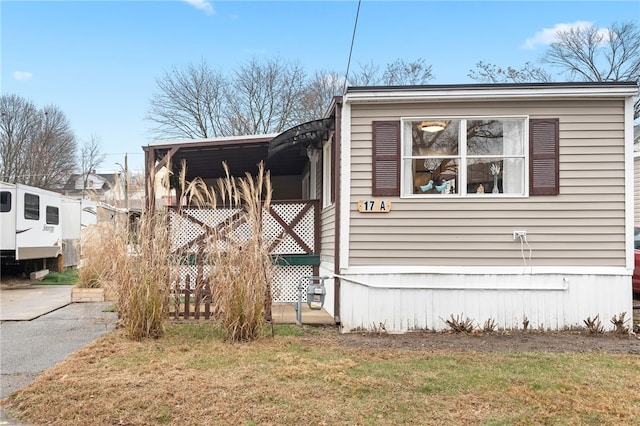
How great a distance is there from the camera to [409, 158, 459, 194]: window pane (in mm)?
6543

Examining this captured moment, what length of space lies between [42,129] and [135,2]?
23.1 m

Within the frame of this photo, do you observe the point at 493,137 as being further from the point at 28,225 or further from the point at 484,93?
the point at 28,225

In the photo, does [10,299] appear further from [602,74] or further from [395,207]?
[602,74]

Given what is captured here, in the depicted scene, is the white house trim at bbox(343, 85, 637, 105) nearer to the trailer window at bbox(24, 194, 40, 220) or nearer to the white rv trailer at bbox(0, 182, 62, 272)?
the white rv trailer at bbox(0, 182, 62, 272)

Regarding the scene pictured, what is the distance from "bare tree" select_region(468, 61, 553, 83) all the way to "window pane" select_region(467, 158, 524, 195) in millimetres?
18137

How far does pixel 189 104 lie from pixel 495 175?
2216 cm

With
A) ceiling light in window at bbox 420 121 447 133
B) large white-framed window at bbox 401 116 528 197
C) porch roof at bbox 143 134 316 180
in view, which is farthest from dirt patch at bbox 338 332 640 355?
porch roof at bbox 143 134 316 180

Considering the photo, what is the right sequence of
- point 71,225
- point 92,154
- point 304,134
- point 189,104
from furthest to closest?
point 92,154
point 189,104
point 71,225
point 304,134

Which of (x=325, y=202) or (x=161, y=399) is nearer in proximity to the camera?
(x=161, y=399)

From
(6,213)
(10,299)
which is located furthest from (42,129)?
(10,299)

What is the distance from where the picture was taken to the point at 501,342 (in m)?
5.68

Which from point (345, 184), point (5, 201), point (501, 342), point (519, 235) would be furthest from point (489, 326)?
point (5, 201)

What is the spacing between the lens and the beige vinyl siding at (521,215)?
635 cm

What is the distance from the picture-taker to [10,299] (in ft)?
30.9
